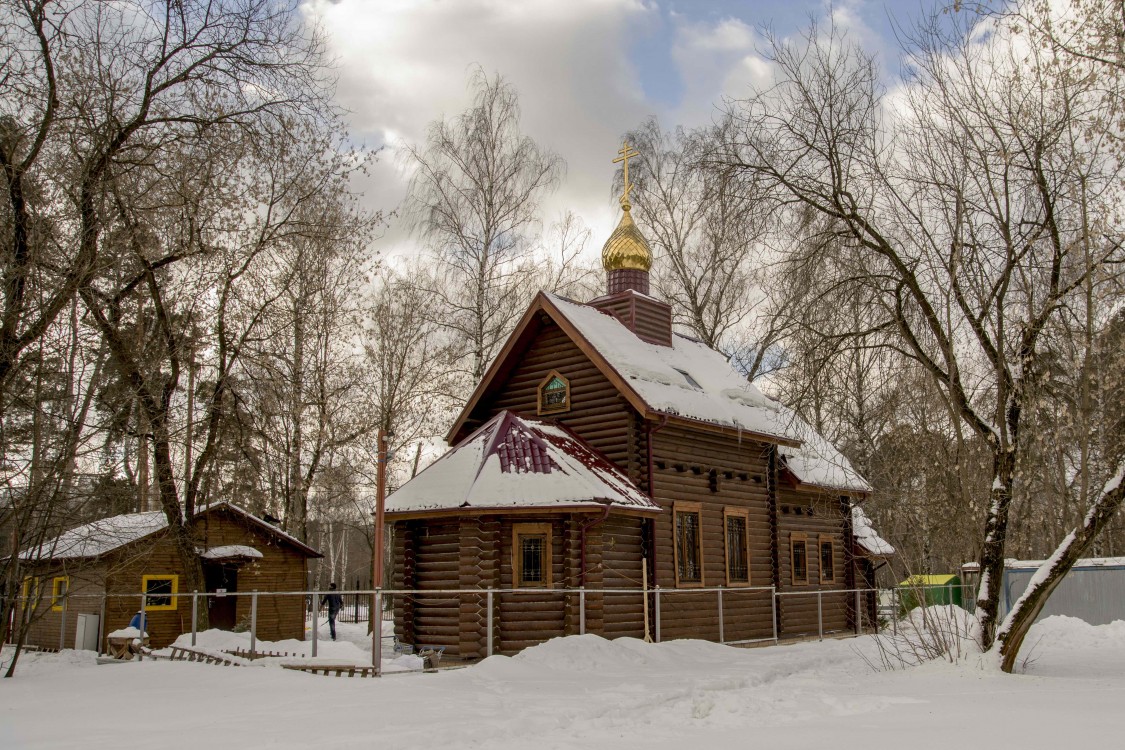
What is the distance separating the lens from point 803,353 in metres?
14.7

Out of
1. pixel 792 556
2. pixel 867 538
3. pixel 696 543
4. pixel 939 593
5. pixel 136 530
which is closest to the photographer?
pixel 696 543

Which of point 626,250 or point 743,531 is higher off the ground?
point 626,250

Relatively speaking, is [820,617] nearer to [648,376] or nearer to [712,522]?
[712,522]

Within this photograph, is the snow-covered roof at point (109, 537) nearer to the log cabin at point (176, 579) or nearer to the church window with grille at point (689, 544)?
the log cabin at point (176, 579)

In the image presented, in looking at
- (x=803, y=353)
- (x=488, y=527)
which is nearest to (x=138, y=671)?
(x=488, y=527)

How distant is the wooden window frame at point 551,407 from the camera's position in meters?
20.8

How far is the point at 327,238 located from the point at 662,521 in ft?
28.9

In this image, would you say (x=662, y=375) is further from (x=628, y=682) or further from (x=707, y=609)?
(x=628, y=682)

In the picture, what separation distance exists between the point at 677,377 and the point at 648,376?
178cm

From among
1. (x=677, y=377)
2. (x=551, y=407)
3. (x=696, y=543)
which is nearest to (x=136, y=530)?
(x=551, y=407)

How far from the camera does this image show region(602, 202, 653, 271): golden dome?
2428 cm

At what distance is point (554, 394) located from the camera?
2112 centimetres

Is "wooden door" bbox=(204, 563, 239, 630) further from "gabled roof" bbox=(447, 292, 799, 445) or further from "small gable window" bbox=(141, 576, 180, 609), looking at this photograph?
"gabled roof" bbox=(447, 292, 799, 445)

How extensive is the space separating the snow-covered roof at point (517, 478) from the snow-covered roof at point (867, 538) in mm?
11567
